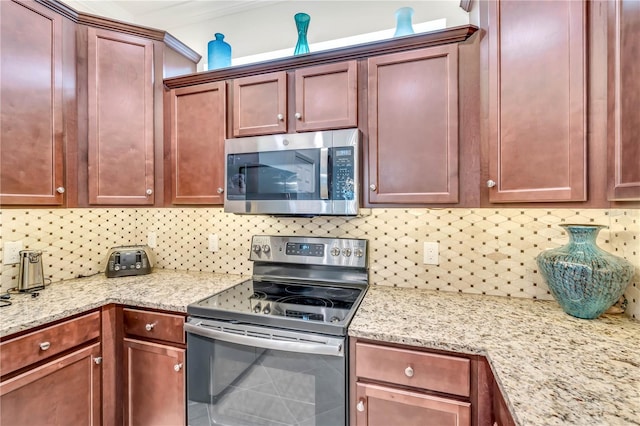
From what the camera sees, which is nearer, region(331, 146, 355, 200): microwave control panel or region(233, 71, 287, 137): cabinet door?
region(331, 146, 355, 200): microwave control panel

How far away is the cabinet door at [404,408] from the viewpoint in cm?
102

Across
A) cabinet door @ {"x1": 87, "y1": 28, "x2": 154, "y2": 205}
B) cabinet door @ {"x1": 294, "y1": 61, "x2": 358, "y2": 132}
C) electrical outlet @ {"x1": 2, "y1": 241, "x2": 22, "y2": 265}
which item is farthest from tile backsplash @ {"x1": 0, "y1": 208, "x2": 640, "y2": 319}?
cabinet door @ {"x1": 294, "y1": 61, "x2": 358, "y2": 132}

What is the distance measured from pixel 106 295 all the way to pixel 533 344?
75.0 inches

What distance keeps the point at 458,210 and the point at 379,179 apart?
443 millimetres

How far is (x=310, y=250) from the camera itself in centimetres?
179

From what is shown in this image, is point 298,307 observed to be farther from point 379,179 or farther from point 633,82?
point 633,82

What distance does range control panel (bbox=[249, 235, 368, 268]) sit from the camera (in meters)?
1.70

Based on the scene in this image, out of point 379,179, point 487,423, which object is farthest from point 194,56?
point 487,423

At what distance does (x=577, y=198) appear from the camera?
121cm

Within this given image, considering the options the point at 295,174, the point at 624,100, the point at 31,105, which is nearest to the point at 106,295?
the point at 31,105

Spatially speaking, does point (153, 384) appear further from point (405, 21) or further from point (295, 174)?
point (405, 21)

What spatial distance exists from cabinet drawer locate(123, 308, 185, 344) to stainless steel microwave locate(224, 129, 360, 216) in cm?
62

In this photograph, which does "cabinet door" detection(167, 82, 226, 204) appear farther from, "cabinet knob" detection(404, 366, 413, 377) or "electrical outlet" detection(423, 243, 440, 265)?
"cabinet knob" detection(404, 366, 413, 377)

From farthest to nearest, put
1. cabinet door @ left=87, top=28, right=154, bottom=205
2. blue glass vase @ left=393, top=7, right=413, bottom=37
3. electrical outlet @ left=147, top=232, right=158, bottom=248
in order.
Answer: electrical outlet @ left=147, top=232, right=158, bottom=248 → cabinet door @ left=87, top=28, right=154, bottom=205 → blue glass vase @ left=393, top=7, right=413, bottom=37
